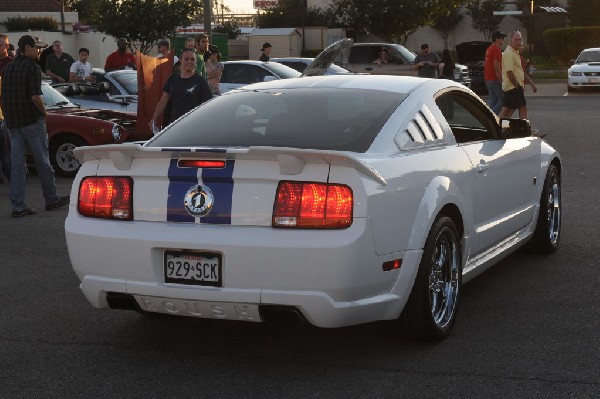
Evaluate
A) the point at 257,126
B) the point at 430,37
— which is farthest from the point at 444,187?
the point at 430,37

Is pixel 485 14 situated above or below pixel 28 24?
below

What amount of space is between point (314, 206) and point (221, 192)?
1.50 ft

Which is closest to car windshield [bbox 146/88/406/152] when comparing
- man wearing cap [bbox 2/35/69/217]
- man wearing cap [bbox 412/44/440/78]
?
man wearing cap [bbox 2/35/69/217]

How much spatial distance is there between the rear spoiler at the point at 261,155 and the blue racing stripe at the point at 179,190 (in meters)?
0.08

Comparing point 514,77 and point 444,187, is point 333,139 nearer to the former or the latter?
point 444,187

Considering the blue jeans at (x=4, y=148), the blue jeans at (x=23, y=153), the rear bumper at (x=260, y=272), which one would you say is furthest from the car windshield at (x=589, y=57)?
the rear bumper at (x=260, y=272)

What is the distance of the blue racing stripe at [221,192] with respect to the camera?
16.7ft

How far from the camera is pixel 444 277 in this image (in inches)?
231

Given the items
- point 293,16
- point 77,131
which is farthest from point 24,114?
point 293,16

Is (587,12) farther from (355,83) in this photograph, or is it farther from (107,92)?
(355,83)

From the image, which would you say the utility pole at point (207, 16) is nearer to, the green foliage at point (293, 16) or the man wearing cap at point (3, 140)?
the man wearing cap at point (3, 140)

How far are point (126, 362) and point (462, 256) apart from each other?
2.00 meters

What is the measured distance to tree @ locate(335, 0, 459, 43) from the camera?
66.4 metres

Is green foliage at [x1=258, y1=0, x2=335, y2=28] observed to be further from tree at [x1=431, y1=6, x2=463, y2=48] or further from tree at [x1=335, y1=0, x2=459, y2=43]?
tree at [x1=335, y1=0, x2=459, y2=43]
